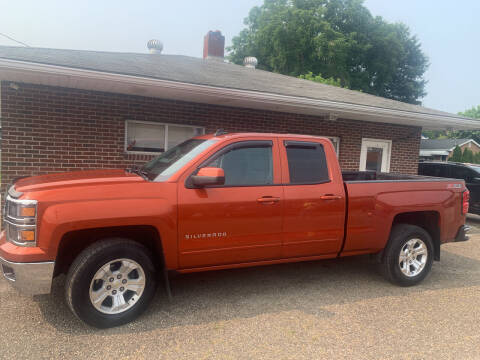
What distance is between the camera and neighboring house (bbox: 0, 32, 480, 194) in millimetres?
5938

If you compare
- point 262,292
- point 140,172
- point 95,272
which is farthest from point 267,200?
point 95,272

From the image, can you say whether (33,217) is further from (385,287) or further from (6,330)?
(385,287)

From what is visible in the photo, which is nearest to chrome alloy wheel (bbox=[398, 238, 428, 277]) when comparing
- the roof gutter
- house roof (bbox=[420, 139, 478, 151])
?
the roof gutter

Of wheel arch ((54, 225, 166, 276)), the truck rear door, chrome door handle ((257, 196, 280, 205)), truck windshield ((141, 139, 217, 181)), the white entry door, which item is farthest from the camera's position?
the white entry door

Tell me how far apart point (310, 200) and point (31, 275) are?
287 centimetres

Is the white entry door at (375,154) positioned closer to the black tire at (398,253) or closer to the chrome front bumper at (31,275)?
the black tire at (398,253)

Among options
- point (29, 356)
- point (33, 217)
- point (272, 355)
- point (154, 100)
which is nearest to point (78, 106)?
point (154, 100)

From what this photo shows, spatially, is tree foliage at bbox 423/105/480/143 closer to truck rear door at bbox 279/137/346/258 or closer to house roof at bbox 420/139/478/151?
house roof at bbox 420/139/478/151

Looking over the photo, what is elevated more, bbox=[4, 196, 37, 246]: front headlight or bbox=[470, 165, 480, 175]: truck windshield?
bbox=[470, 165, 480, 175]: truck windshield

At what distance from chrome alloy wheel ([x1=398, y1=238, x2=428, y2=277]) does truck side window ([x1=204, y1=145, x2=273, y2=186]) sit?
218 centimetres

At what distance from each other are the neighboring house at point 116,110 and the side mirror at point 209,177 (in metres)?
3.19

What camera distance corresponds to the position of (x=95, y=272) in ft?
10.6

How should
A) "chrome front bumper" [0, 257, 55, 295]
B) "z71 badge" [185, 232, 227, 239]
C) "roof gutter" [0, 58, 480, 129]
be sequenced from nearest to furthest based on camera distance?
"chrome front bumper" [0, 257, 55, 295], "z71 badge" [185, 232, 227, 239], "roof gutter" [0, 58, 480, 129]

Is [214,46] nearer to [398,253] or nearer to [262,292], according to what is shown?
[398,253]
